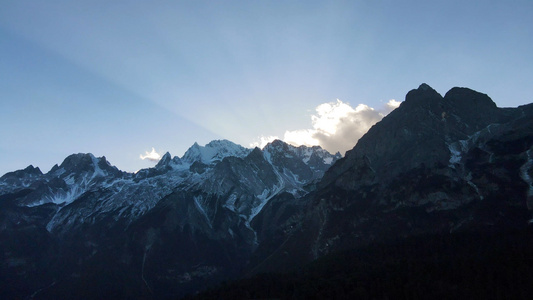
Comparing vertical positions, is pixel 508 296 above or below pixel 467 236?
below

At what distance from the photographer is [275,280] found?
623 ft

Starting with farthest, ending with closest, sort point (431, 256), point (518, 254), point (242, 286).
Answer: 1. point (242, 286)
2. point (431, 256)
3. point (518, 254)

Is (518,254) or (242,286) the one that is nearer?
(518,254)

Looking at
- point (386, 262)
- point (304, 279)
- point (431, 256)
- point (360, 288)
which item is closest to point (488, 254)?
point (431, 256)

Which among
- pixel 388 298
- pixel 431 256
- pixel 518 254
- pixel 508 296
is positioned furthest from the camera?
pixel 431 256

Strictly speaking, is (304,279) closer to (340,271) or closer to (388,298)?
(340,271)

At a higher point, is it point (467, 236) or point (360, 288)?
point (467, 236)

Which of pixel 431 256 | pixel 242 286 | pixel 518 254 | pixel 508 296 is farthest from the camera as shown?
pixel 242 286

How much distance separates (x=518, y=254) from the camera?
15338 cm

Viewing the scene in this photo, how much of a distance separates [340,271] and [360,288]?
30.3 metres

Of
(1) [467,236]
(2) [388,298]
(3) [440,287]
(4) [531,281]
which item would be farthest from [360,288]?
(1) [467,236]

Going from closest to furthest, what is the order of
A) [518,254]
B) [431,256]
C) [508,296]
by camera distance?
[508,296] → [518,254] → [431,256]

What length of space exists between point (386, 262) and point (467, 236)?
44263 mm

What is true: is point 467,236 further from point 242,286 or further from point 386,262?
point 242,286
